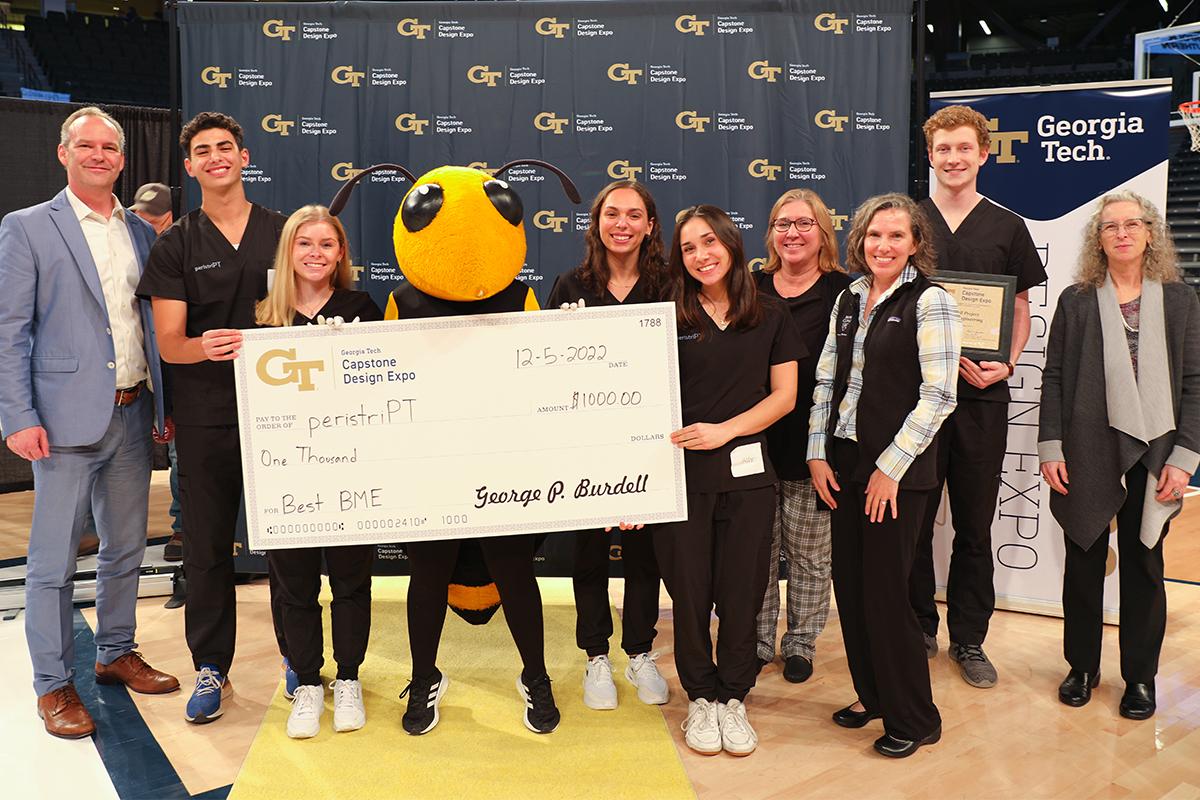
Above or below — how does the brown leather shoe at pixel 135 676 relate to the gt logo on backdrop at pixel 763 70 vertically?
below

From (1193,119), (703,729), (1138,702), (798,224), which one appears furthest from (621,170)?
(1193,119)

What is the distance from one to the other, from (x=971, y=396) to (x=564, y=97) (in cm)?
212

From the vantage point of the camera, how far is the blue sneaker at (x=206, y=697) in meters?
2.88

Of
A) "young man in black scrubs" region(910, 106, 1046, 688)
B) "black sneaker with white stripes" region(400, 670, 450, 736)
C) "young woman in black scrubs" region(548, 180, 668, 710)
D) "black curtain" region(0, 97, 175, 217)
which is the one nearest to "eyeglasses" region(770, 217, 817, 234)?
"young woman in black scrubs" region(548, 180, 668, 710)

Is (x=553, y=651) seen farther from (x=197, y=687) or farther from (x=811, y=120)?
(x=811, y=120)

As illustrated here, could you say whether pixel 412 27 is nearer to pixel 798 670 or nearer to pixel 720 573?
pixel 720 573

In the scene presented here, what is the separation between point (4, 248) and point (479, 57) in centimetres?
202

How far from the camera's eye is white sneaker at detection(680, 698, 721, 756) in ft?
8.67

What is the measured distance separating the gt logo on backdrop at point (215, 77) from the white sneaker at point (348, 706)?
2655mm

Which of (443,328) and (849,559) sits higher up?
(443,328)

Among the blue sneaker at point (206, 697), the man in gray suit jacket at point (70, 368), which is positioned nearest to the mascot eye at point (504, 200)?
the man in gray suit jacket at point (70, 368)

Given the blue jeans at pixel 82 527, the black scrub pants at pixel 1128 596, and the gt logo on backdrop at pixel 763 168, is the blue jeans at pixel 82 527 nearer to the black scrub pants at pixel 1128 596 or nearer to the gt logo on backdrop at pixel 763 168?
the gt logo on backdrop at pixel 763 168

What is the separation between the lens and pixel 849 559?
8.55ft

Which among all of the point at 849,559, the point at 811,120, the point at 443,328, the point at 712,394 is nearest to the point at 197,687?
the point at 443,328
